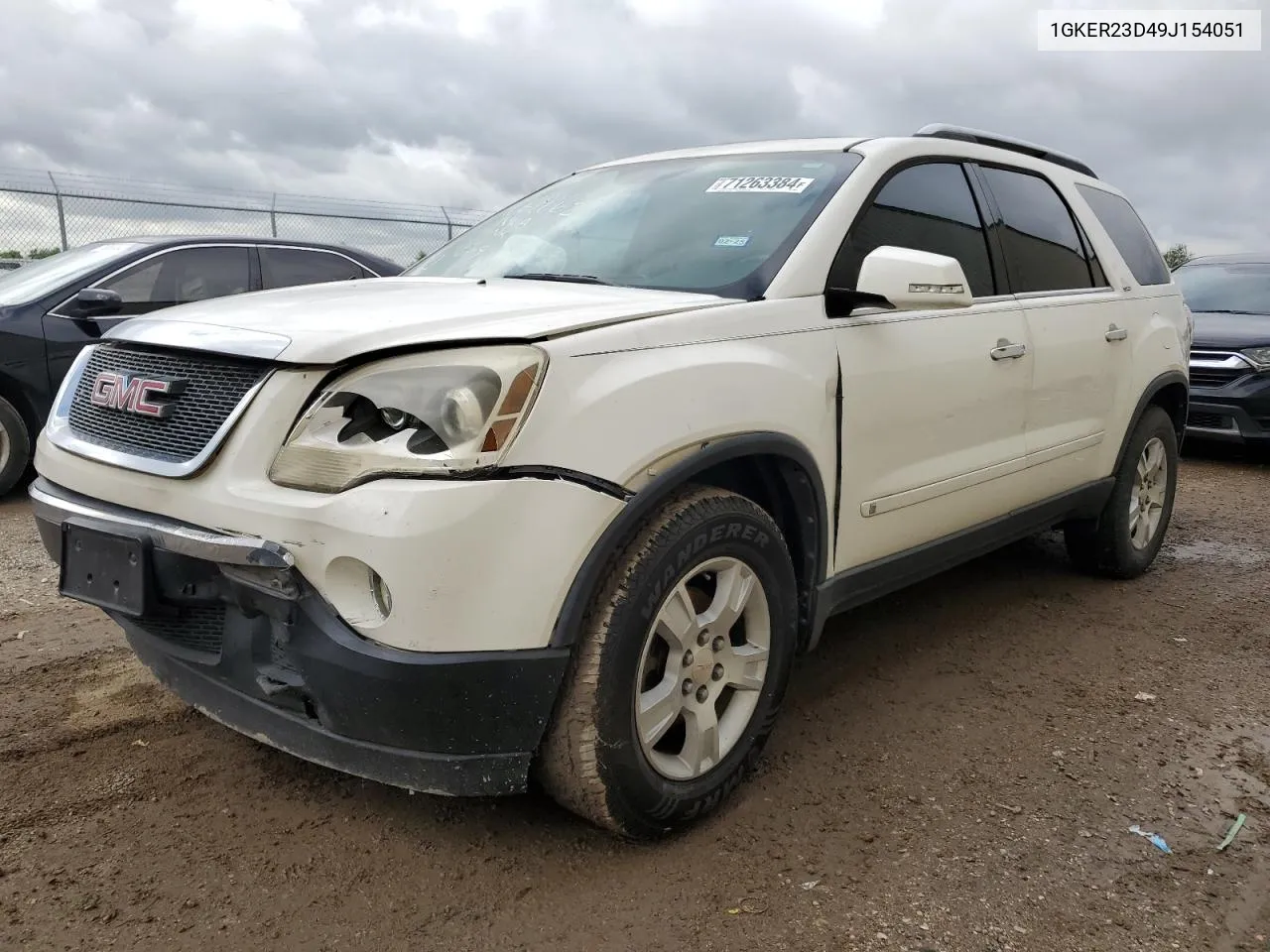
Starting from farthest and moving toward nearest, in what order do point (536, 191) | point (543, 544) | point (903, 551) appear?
point (536, 191), point (903, 551), point (543, 544)

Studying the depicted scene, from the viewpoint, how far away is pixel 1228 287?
30.8ft

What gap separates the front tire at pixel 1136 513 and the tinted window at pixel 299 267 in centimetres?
504

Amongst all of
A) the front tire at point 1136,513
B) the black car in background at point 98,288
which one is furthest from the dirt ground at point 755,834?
the black car in background at point 98,288

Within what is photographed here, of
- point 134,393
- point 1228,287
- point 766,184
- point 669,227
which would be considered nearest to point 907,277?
point 766,184

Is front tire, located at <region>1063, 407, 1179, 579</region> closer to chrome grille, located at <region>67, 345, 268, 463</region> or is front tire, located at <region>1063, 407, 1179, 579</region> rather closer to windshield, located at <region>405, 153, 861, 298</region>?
windshield, located at <region>405, 153, 861, 298</region>

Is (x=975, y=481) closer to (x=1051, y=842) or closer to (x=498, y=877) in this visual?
(x=1051, y=842)

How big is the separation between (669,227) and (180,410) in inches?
61.1

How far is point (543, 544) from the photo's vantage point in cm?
205

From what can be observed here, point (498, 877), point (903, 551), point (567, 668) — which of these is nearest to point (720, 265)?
point (903, 551)

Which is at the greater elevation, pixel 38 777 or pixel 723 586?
pixel 723 586

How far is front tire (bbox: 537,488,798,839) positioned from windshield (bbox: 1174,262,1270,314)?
7913 mm

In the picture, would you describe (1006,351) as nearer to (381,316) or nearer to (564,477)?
(564,477)

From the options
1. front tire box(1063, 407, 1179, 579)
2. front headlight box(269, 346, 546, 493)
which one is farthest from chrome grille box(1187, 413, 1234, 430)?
front headlight box(269, 346, 546, 493)

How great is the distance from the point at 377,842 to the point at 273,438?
1027 millimetres
